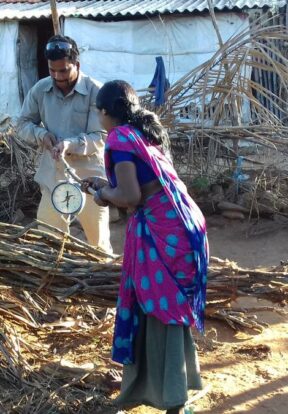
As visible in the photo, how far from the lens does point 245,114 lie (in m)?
7.22

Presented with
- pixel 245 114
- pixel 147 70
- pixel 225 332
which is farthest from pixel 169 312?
pixel 147 70

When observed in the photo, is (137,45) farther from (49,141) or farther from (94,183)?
(94,183)

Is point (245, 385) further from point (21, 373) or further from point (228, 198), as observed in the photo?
point (228, 198)

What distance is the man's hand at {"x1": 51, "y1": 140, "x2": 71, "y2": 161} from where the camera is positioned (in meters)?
3.69

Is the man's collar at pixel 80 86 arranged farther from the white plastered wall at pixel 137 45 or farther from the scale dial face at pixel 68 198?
the white plastered wall at pixel 137 45

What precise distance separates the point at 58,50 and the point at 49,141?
0.51 meters

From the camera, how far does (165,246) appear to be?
2.63 m

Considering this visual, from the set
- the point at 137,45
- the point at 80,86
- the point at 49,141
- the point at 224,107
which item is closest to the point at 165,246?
the point at 49,141

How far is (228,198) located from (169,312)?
4151 mm

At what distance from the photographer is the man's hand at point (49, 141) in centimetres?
386

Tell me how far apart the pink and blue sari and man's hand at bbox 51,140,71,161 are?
3.53 ft

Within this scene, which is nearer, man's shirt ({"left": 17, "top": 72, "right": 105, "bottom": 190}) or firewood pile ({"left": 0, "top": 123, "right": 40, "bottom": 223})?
man's shirt ({"left": 17, "top": 72, "right": 105, "bottom": 190})

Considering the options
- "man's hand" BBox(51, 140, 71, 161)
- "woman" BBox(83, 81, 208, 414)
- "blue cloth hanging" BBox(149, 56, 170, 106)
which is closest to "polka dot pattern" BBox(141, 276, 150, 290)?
"woman" BBox(83, 81, 208, 414)

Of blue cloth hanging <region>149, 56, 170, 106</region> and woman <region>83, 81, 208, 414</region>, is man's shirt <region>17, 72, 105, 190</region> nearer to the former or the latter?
woman <region>83, 81, 208, 414</region>
